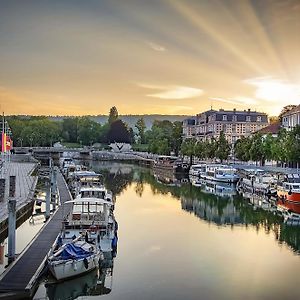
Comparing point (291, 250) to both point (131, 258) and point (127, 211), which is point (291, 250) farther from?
point (127, 211)

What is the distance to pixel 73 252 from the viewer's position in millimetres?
18953

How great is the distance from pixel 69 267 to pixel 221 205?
24545 millimetres

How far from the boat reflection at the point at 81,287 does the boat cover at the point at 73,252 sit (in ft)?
2.56

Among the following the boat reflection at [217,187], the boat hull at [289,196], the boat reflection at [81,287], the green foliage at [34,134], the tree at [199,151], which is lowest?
the boat reflection at [81,287]

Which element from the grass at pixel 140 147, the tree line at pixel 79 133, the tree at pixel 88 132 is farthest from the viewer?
the tree at pixel 88 132

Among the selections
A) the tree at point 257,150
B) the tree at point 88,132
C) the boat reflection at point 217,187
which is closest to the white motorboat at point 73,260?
the boat reflection at point 217,187

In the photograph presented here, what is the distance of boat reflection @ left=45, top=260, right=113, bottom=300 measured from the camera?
17719mm

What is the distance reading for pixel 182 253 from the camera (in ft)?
78.6

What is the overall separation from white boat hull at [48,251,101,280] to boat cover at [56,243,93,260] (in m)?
0.19

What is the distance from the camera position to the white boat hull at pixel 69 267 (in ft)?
59.2

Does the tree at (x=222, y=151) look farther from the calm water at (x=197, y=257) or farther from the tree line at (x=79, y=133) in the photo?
the tree line at (x=79, y=133)

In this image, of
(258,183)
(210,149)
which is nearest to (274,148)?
(258,183)

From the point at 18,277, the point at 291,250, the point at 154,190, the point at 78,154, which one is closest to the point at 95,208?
the point at 18,277

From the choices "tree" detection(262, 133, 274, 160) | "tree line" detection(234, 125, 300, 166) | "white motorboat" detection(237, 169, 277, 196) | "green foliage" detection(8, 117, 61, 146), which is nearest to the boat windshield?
"white motorboat" detection(237, 169, 277, 196)
